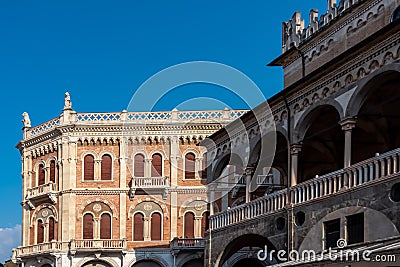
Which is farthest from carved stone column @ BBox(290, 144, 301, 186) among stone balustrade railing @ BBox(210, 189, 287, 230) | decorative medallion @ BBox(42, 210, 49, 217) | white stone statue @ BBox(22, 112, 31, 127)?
white stone statue @ BBox(22, 112, 31, 127)

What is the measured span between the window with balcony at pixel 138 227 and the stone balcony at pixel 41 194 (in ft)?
18.4

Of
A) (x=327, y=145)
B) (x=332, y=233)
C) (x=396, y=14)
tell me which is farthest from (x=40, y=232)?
(x=396, y=14)

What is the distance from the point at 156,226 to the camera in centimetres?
4934

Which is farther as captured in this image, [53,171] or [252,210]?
[53,171]

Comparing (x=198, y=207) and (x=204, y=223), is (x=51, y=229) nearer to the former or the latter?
(x=198, y=207)

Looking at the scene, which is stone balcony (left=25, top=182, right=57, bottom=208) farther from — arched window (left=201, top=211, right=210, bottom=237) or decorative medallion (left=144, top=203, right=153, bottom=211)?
arched window (left=201, top=211, right=210, bottom=237)

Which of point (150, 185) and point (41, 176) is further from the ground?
point (41, 176)

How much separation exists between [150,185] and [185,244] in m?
4.46

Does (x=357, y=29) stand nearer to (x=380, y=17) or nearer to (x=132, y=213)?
(x=380, y=17)

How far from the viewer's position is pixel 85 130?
50250 mm

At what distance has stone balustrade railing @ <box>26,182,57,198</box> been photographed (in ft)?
165

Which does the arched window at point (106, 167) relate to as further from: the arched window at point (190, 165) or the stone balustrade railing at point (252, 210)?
the stone balustrade railing at point (252, 210)

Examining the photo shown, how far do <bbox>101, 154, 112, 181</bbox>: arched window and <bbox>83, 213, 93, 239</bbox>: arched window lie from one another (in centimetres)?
264

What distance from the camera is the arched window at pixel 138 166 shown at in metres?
50.0
